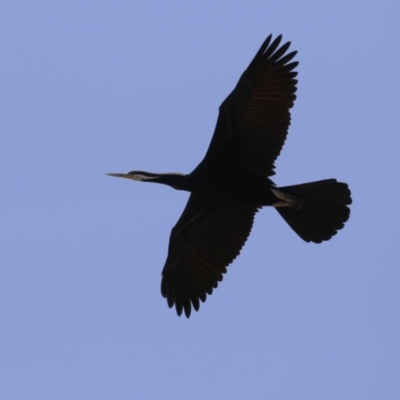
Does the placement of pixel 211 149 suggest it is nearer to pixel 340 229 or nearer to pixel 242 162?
pixel 242 162

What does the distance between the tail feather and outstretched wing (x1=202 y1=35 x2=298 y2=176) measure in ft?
1.87

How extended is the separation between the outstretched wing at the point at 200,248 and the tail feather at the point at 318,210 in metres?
0.81

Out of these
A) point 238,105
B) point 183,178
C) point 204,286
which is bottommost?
point 204,286

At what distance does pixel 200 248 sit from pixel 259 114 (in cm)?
231

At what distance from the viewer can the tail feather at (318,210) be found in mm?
16484

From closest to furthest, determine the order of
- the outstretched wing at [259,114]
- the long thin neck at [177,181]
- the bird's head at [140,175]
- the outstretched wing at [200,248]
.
A: the outstretched wing at [259,114], the long thin neck at [177,181], the bird's head at [140,175], the outstretched wing at [200,248]

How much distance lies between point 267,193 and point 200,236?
1.69 meters

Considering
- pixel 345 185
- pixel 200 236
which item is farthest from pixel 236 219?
pixel 345 185

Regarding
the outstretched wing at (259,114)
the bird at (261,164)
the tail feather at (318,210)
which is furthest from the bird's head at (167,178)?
the tail feather at (318,210)

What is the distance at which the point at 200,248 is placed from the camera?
693 inches

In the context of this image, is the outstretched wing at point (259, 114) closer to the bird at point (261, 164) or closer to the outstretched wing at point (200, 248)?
the bird at point (261, 164)

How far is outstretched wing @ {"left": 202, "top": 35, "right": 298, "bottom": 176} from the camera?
1622 centimetres

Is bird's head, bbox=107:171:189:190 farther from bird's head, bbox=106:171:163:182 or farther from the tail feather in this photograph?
the tail feather

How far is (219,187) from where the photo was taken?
1648cm
